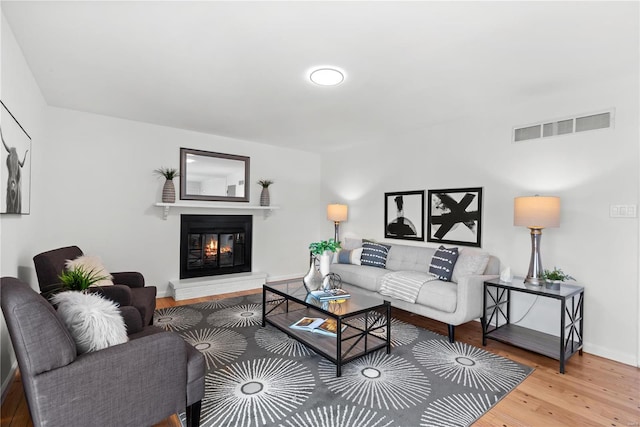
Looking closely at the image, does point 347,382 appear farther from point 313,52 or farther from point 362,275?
point 313,52

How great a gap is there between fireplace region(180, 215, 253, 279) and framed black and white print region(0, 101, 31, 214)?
85.0 inches

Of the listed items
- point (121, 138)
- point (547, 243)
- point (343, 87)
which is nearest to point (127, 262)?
point (121, 138)

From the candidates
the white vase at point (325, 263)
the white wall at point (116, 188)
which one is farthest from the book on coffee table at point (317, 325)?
the white wall at point (116, 188)

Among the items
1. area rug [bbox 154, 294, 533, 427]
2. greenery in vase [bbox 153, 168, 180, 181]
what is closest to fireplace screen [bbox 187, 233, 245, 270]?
greenery in vase [bbox 153, 168, 180, 181]

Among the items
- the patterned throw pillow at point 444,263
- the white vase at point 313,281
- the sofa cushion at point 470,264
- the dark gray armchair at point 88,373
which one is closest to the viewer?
the dark gray armchair at point 88,373

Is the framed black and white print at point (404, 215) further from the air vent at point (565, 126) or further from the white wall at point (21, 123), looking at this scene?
the white wall at point (21, 123)

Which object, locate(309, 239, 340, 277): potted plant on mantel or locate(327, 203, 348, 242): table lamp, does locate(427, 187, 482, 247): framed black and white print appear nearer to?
locate(327, 203, 348, 242): table lamp

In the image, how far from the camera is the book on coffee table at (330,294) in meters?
2.88

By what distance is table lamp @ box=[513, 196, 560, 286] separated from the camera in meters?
2.80

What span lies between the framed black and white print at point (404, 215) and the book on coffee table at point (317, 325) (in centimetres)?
192

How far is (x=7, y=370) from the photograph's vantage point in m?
2.14

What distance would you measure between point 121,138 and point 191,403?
11.8ft

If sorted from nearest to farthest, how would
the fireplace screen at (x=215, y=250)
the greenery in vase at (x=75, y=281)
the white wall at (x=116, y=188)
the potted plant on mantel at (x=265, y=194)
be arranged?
the greenery in vase at (x=75, y=281) < the white wall at (x=116, y=188) < the fireplace screen at (x=215, y=250) < the potted plant on mantel at (x=265, y=194)

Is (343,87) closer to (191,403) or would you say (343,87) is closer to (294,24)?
(294,24)
